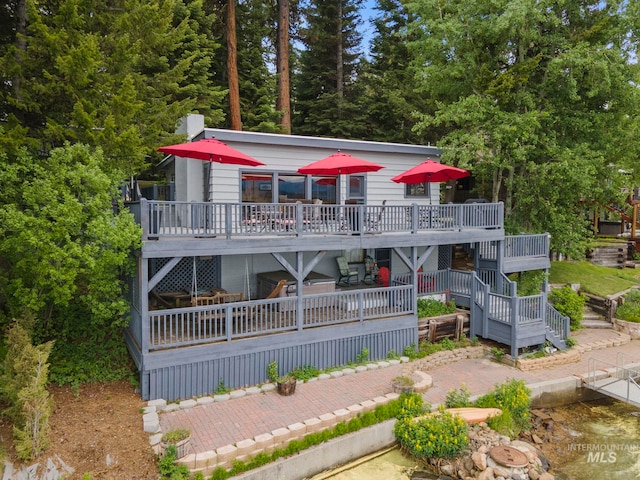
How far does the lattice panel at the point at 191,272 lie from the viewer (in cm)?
1295

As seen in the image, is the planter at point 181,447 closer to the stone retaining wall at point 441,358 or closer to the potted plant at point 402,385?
the potted plant at point 402,385

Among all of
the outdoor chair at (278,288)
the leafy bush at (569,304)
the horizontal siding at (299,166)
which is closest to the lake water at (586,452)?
the leafy bush at (569,304)

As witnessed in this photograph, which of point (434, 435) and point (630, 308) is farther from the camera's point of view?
point (630, 308)

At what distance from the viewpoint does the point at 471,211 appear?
13.9 meters

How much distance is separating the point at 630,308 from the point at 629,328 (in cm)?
123

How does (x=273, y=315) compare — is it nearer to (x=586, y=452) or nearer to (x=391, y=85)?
(x=586, y=452)

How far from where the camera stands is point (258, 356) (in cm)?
1042

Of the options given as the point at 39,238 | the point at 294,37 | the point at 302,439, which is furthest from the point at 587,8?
the point at 39,238

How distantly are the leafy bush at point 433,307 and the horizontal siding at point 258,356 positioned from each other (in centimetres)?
121

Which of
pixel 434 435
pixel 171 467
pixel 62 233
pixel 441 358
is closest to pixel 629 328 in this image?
pixel 441 358

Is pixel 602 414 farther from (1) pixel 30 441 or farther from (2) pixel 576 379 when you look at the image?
(1) pixel 30 441

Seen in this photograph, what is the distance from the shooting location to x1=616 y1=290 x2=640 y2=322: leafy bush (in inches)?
647

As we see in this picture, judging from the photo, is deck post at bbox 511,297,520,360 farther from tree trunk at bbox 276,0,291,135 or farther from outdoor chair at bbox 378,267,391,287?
tree trunk at bbox 276,0,291,135

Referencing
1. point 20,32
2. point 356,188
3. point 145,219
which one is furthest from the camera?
point 356,188
